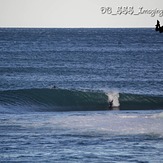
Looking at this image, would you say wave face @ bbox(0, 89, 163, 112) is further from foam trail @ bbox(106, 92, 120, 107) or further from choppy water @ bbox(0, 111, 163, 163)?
choppy water @ bbox(0, 111, 163, 163)

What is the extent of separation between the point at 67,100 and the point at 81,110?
5232mm

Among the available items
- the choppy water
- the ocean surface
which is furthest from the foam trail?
the choppy water

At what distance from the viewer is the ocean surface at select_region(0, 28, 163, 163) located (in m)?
26.9

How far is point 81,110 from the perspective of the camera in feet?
145

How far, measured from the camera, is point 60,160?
2541 cm

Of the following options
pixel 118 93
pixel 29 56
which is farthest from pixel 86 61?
pixel 118 93

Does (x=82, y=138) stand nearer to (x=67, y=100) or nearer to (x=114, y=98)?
(x=67, y=100)

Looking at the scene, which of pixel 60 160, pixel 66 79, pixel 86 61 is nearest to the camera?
pixel 60 160

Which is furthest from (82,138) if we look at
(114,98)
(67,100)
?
(114,98)

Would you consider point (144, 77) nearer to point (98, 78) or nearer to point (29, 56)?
point (98, 78)

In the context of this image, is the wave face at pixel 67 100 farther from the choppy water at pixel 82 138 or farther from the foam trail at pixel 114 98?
the choppy water at pixel 82 138

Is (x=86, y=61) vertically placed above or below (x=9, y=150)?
above

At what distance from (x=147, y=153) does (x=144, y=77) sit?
40436 millimetres

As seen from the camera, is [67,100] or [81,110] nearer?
[81,110]
